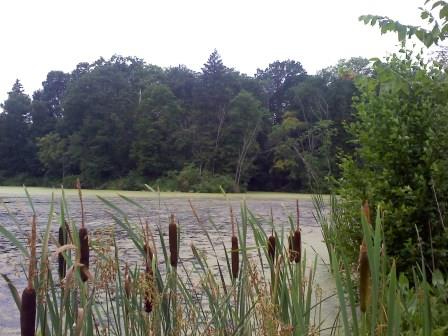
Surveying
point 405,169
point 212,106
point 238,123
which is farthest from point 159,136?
point 405,169

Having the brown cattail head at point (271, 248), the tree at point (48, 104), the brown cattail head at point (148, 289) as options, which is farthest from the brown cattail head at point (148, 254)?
the tree at point (48, 104)

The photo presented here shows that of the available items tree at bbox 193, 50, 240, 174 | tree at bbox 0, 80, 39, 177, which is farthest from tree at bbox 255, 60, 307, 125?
tree at bbox 0, 80, 39, 177

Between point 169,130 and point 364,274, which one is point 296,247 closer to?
point 364,274

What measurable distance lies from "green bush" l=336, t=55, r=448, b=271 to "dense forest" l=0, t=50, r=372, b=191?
22.7 metres

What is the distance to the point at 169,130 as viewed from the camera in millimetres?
31609

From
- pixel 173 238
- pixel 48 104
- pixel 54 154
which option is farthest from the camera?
pixel 48 104

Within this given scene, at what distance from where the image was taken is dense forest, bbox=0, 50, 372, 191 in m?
29.1

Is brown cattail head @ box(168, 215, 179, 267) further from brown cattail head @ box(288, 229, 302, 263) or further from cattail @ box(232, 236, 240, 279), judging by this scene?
brown cattail head @ box(288, 229, 302, 263)

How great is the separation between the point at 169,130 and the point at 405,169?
2872cm

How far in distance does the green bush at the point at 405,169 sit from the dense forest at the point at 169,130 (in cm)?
2267

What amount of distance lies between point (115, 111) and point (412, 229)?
31.3 m

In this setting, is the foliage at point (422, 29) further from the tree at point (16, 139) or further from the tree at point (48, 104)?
the tree at point (48, 104)

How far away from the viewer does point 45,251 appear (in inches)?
33.9

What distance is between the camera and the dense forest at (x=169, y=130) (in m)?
29.1
